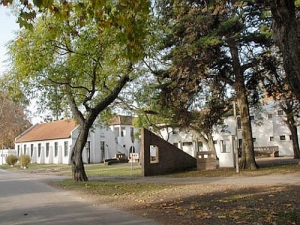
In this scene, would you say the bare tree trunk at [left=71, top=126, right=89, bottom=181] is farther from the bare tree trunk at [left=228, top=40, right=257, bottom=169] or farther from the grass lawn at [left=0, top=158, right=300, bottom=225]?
the bare tree trunk at [left=228, top=40, right=257, bottom=169]

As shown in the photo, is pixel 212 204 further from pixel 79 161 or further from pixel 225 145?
pixel 225 145

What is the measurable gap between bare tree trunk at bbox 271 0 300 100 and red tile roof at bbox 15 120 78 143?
51342 millimetres

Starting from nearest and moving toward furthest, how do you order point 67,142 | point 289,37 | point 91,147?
point 289,37 < point 67,142 < point 91,147

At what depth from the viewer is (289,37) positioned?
7.14m

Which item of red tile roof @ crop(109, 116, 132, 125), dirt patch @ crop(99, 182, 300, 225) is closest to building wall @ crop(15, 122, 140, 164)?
red tile roof @ crop(109, 116, 132, 125)

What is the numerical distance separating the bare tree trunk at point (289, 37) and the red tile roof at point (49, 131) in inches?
2021

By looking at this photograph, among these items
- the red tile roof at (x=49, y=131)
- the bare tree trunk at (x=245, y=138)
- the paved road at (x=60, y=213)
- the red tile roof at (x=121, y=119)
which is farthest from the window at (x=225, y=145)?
the paved road at (x=60, y=213)

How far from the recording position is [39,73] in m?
19.2

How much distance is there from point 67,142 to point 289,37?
176 ft

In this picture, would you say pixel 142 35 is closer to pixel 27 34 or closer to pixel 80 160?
pixel 27 34

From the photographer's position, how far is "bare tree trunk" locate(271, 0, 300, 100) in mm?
7078

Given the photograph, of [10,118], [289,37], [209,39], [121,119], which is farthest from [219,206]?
[10,118]

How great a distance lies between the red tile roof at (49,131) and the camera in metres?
60.1

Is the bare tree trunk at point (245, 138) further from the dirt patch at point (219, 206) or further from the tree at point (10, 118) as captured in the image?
the tree at point (10, 118)
